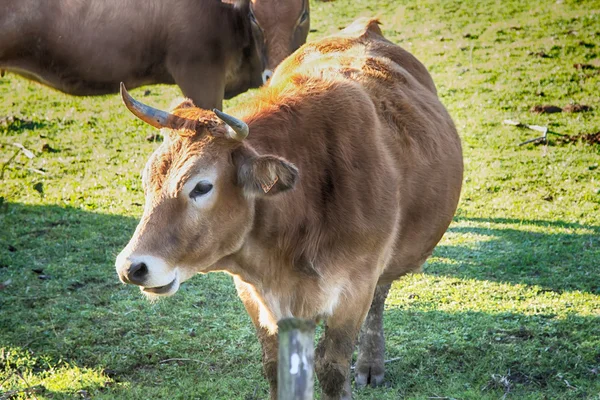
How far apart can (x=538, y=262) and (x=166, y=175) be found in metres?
4.15

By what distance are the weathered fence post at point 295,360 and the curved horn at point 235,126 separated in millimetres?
1133

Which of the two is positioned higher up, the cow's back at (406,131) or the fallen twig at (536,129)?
the cow's back at (406,131)

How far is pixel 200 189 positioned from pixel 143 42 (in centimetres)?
446

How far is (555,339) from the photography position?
5363mm

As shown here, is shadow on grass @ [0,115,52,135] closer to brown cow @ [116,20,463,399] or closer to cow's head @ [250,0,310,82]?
cow's head @ [250,0,310,82]

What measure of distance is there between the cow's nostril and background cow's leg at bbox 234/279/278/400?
0.89 m

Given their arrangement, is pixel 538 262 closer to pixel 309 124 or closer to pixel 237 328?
pixel 237 328

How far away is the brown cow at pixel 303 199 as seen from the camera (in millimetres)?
3496

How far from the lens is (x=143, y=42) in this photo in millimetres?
7609

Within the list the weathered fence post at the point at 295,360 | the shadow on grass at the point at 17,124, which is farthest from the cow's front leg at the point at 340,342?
the shadow on grass at the point at 17,124

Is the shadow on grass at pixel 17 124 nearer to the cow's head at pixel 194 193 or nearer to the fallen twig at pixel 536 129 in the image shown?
the fallen twig at pixel 536 129

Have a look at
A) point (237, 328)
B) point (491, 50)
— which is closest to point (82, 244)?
point (237, 328)

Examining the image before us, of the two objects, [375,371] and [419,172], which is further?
[375,371]

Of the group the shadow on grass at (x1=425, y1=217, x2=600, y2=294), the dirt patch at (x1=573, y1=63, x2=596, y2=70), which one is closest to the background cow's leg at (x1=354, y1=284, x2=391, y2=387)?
the shadow on grass at (x1=425, y1=217, x2=600, y2=294)
